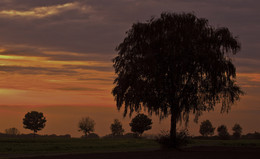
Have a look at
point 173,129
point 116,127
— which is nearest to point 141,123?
→ point 116,127

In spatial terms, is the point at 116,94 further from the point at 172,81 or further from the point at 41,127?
the point at 41,127

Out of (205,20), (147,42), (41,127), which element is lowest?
(41,127)

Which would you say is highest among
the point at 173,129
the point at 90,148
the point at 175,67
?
the point at 175,67

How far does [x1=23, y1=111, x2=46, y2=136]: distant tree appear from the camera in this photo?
5192 inches

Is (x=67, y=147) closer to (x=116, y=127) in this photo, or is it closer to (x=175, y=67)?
(x=175, y=67)

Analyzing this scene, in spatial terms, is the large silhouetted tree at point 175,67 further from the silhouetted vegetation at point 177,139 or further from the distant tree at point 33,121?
the distant tree at point 33,121

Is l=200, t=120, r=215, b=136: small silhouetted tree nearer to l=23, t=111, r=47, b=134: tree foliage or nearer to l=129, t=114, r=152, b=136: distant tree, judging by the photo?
l=129, t=114, r=152, b=136: distant tree

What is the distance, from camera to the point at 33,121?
13212 cm

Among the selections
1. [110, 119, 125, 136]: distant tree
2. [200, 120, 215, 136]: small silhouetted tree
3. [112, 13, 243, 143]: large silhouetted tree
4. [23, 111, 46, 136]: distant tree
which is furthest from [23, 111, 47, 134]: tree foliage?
[112, 13, 243, 143]: large silhouetted tree

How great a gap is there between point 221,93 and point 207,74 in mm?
3248

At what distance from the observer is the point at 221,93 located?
38906mm

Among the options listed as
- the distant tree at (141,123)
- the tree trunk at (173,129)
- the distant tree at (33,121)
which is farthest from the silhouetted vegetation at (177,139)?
the distant tree at (33,121)

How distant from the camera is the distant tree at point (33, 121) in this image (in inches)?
5192

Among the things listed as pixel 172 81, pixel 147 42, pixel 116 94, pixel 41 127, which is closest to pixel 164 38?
pixel 147 42
